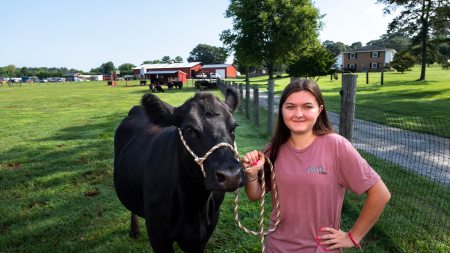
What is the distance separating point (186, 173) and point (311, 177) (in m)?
1.06

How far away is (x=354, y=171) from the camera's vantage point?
79.3 inches

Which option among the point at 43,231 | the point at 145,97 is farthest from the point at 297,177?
the point at 43,231

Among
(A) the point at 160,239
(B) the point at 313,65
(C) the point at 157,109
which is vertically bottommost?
→ (A) the point at 160,239

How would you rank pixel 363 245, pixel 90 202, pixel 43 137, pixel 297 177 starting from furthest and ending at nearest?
pixel 43 137 < pixel 90 202 < pixel 363 245 < pixel 297 177

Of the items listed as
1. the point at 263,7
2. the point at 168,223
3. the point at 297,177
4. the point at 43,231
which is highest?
the point at 263,7

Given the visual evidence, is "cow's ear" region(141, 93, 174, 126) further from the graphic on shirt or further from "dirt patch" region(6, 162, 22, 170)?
"dirt patch" region(6, 162, 22, 170)

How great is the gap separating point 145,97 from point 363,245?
3.00 meters

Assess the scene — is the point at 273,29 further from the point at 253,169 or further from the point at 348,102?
the point at 253,169

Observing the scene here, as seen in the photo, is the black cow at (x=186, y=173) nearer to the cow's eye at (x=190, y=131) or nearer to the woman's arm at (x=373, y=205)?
the cow's eye at (x=190, y=131)

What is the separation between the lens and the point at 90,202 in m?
5.56

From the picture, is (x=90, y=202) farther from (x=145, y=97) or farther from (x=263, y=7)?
(x=263, y=7)

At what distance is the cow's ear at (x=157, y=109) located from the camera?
296 centimetres

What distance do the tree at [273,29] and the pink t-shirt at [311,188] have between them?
→ 46741mm

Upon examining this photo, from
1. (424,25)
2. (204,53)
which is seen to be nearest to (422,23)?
(424,25)
